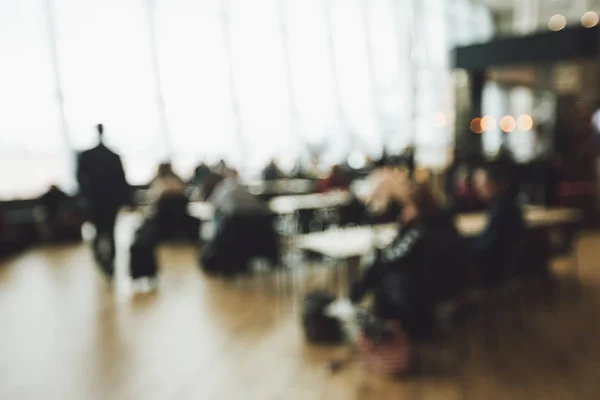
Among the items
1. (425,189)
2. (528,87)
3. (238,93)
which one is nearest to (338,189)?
(238,93)

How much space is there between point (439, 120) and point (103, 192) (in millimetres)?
11627

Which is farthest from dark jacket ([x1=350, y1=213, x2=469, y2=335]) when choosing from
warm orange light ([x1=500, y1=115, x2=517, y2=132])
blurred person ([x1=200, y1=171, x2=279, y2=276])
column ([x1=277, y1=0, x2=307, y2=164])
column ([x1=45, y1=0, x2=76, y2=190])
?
warm orange light ([x1=500, y1=115, x2=517, y2=132])

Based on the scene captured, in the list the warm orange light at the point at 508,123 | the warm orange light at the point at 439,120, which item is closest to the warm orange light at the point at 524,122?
the warm orange light at the point at 508,123

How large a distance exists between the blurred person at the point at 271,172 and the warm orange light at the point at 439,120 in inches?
250

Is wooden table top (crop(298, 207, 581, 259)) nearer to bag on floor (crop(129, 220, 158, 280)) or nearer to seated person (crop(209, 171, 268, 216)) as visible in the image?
seated person (crop(209, 171, 268, 216))

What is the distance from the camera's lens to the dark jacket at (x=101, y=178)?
5.86 meters

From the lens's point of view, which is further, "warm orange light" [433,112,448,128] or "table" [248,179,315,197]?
"warm orange light" [433,112,448,128]

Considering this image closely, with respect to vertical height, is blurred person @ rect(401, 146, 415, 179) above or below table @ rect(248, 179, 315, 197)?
above

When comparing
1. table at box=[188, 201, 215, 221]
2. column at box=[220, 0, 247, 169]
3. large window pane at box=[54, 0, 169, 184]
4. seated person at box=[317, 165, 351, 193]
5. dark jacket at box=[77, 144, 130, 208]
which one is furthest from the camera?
column at box=[220, 0, 247, 169]

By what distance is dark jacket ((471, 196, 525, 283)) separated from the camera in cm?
448

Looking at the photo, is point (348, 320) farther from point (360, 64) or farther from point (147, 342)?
point (360, 64)

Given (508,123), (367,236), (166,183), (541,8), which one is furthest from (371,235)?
(541,8)

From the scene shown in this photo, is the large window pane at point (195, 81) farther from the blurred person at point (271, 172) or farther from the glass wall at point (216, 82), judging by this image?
the blurred person at point (271, 172)

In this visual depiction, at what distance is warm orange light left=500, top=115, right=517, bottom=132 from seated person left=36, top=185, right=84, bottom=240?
12111 mm
